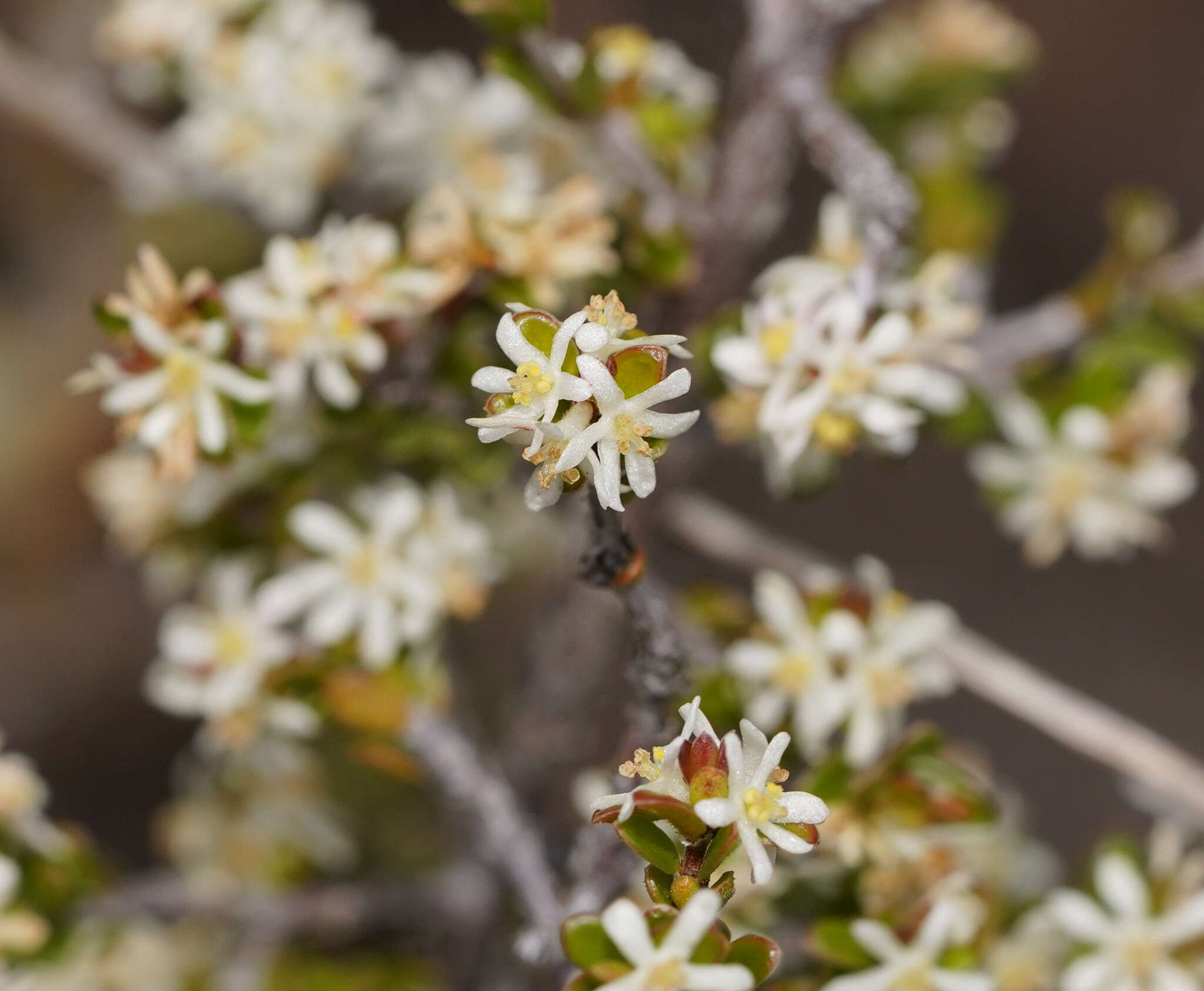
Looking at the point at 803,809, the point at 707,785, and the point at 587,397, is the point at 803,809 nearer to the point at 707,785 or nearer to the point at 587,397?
the point at 707,785

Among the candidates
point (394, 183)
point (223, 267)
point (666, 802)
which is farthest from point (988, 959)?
point (223, 267)

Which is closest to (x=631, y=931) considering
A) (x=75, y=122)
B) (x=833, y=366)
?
(x=833, y=366)

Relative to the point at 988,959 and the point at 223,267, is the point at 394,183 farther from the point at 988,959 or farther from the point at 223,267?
the point at 988,959

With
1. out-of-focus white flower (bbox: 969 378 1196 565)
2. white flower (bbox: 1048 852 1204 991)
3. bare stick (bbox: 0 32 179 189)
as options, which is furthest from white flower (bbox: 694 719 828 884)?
bare stick (bbox: 0 32 179 189)

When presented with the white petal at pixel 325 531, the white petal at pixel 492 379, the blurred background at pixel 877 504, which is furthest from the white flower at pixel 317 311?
the blurred background at pixel 877 504

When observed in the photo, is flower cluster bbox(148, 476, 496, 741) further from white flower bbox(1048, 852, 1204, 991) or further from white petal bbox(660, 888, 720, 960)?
white flower bbox(1048, 852, 1204, 991)
